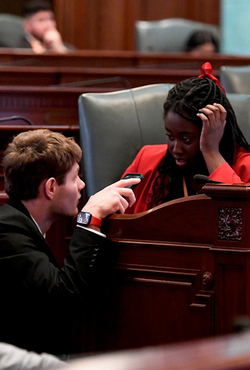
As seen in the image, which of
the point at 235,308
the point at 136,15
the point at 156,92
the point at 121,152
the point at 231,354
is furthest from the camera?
the point at 136,15

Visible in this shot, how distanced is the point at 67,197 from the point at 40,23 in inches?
147

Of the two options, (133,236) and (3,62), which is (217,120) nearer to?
(133,236)

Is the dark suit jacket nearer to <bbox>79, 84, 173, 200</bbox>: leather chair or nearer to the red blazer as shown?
the red blazer

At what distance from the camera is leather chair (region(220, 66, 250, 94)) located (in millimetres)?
2547

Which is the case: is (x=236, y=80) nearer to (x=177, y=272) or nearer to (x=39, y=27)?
(x=177, y=272)

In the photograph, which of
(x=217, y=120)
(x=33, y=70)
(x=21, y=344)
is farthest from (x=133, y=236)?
(x=33, y=70)

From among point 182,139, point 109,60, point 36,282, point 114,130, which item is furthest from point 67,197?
point 109,60

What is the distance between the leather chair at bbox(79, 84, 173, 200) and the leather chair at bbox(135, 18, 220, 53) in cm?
296

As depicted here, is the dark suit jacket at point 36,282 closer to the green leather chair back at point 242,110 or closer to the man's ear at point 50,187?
the man's ear at point 50,187

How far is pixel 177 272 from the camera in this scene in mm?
1351

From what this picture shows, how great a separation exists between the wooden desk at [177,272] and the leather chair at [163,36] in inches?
152

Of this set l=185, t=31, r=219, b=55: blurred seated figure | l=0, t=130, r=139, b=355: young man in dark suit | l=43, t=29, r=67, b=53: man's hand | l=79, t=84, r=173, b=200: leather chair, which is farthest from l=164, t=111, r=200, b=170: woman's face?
l=43, t=29, r=67, b=53: man's hand

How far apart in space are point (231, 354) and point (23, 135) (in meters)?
1.16

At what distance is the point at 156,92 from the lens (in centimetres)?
224
